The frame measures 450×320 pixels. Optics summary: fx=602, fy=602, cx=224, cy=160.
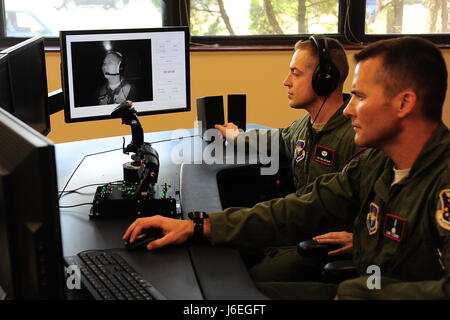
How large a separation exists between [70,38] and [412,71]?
1.22 meters

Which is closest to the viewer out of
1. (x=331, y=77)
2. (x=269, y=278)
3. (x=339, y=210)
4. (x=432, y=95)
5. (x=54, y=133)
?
(x=432, y=95)

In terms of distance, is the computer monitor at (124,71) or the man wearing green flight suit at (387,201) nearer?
the man wearing green flight suit at (387,201)

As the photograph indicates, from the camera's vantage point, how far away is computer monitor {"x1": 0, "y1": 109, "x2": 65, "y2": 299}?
867 millimetres

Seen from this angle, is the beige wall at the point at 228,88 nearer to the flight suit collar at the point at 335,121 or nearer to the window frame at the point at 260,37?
the window frame at the point at 260,37

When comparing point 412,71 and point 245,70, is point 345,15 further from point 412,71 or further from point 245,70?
point 412,71

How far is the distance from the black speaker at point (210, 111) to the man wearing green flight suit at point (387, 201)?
0.93 metres

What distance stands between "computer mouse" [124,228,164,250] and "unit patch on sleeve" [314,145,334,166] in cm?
75

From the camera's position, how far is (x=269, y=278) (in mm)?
1812

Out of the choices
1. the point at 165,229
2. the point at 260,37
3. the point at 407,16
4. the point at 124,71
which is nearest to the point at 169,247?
the point at 165,229

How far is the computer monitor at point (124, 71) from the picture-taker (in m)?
2.13

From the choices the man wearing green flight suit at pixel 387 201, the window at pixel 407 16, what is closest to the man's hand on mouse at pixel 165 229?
the man wearing green flight suit at pixel 387 201

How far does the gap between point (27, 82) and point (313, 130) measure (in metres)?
1.01

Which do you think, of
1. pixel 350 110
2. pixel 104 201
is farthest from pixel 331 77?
pixel 104 201

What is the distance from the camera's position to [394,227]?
141 cm
